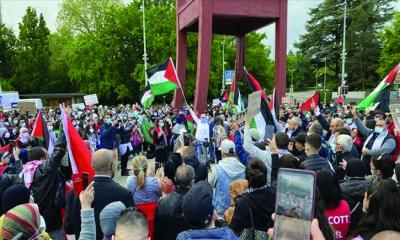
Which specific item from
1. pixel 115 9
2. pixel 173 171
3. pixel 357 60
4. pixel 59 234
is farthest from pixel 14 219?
pixel 357 60

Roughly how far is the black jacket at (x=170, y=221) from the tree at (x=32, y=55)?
55.1 meters

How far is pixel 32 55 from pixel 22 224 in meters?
57.2

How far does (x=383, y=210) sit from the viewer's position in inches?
114

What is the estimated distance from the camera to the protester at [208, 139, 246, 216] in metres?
5.18

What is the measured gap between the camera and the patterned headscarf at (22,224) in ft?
8.10

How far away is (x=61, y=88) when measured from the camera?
5728cm

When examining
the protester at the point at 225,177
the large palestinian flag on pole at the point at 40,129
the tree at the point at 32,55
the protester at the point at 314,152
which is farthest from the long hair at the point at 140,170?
the tree at the point at 32,55

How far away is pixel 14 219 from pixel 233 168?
3140mm

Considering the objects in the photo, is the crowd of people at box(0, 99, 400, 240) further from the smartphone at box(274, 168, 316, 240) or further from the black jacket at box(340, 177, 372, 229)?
the smartphone at box(274, 168, 316, 240)

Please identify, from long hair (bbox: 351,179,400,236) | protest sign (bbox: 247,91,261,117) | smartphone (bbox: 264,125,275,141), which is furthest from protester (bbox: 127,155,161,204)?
smartphone (bbox: 264,125,275,141)

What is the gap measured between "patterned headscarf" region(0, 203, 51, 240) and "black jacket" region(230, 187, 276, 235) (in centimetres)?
153

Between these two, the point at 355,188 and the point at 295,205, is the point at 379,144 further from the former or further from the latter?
the point at 295,205

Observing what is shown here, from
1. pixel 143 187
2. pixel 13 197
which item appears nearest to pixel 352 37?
pixel 143 187

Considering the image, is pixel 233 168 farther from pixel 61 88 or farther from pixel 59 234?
pixel 61 88
